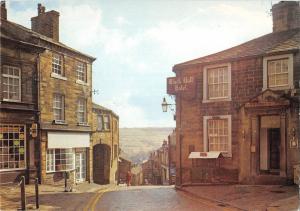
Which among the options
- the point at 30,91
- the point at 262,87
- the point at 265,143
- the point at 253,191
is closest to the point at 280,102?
the point at 262,87

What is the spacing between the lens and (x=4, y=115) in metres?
17.0

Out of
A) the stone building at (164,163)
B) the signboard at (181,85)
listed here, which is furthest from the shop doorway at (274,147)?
the stone building at (164,163)

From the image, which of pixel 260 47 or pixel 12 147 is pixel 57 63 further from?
pixel 260 47

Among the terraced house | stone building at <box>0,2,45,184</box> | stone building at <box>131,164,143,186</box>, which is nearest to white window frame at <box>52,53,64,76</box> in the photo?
the terraced house

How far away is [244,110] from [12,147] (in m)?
12.1

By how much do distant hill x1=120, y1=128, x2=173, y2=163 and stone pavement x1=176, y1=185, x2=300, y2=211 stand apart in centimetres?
7472

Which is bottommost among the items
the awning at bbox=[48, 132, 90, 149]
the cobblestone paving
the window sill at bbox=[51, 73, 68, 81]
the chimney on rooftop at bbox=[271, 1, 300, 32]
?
the cobblestone paving

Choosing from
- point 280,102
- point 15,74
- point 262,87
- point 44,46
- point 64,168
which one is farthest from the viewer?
point 64,168

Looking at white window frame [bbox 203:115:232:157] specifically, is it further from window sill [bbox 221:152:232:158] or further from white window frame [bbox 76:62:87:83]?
white window frame [bbox 76:62:87:83]

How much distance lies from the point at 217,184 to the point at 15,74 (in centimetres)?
1218

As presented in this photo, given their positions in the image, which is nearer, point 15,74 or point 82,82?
point 15,74

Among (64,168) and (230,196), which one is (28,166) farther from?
(230,196)

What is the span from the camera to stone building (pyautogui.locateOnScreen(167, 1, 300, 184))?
15453mm

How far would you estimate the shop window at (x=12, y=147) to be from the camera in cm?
1697
